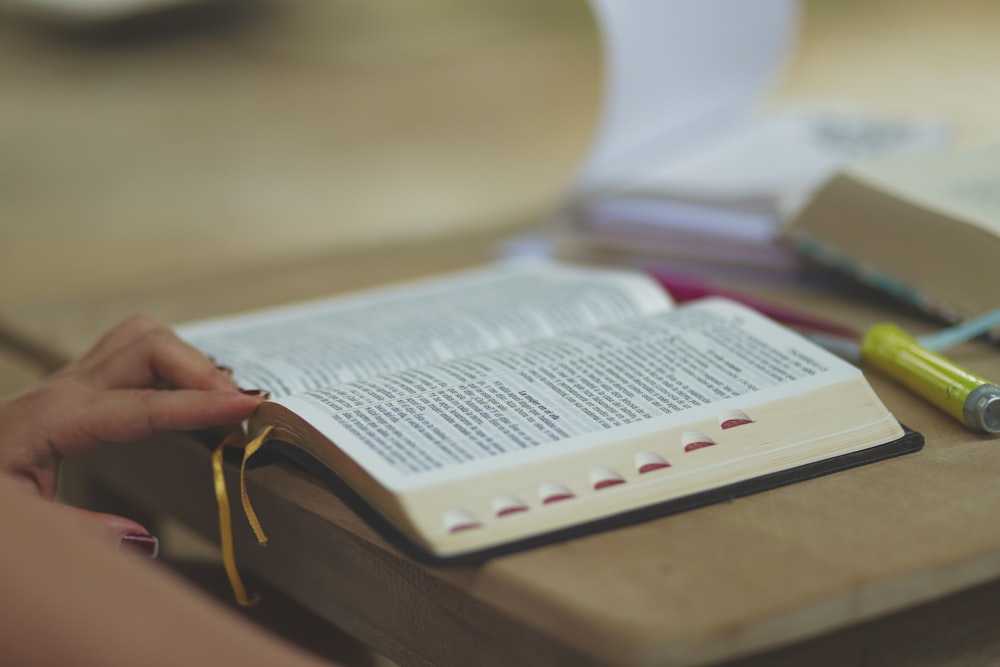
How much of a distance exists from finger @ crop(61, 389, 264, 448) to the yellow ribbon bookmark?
18 millimetres

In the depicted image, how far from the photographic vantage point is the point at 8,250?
111 inches

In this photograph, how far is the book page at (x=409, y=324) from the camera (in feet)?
2.69

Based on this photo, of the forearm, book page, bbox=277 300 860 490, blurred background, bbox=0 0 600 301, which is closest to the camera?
the forearm

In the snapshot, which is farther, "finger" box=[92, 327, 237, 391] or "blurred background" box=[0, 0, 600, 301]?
"blurred background" box=[0, 0, 600, 301]

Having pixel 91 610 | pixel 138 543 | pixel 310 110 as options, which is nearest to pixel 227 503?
pixel 138 543

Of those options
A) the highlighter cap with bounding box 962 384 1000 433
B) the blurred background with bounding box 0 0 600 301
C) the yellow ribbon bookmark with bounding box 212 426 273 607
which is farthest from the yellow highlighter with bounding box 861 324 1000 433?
the blurred background with bounding box 0 0 600 301

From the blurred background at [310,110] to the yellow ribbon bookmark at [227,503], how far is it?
28.6 inches

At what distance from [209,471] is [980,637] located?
0.45 meters

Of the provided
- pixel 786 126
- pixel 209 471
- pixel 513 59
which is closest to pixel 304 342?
pixel 209 471

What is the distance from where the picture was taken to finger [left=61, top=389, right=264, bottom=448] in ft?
2.33

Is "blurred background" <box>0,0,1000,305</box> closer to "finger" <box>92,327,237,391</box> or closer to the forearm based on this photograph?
"finger" <box>92,327,237,391</box>

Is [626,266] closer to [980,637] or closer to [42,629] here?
[980,637]

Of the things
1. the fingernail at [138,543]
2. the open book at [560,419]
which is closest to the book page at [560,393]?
the open book at [560,419]

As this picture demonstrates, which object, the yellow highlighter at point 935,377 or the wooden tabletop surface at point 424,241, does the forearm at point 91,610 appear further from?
the yellow highlighter at point 935,377
